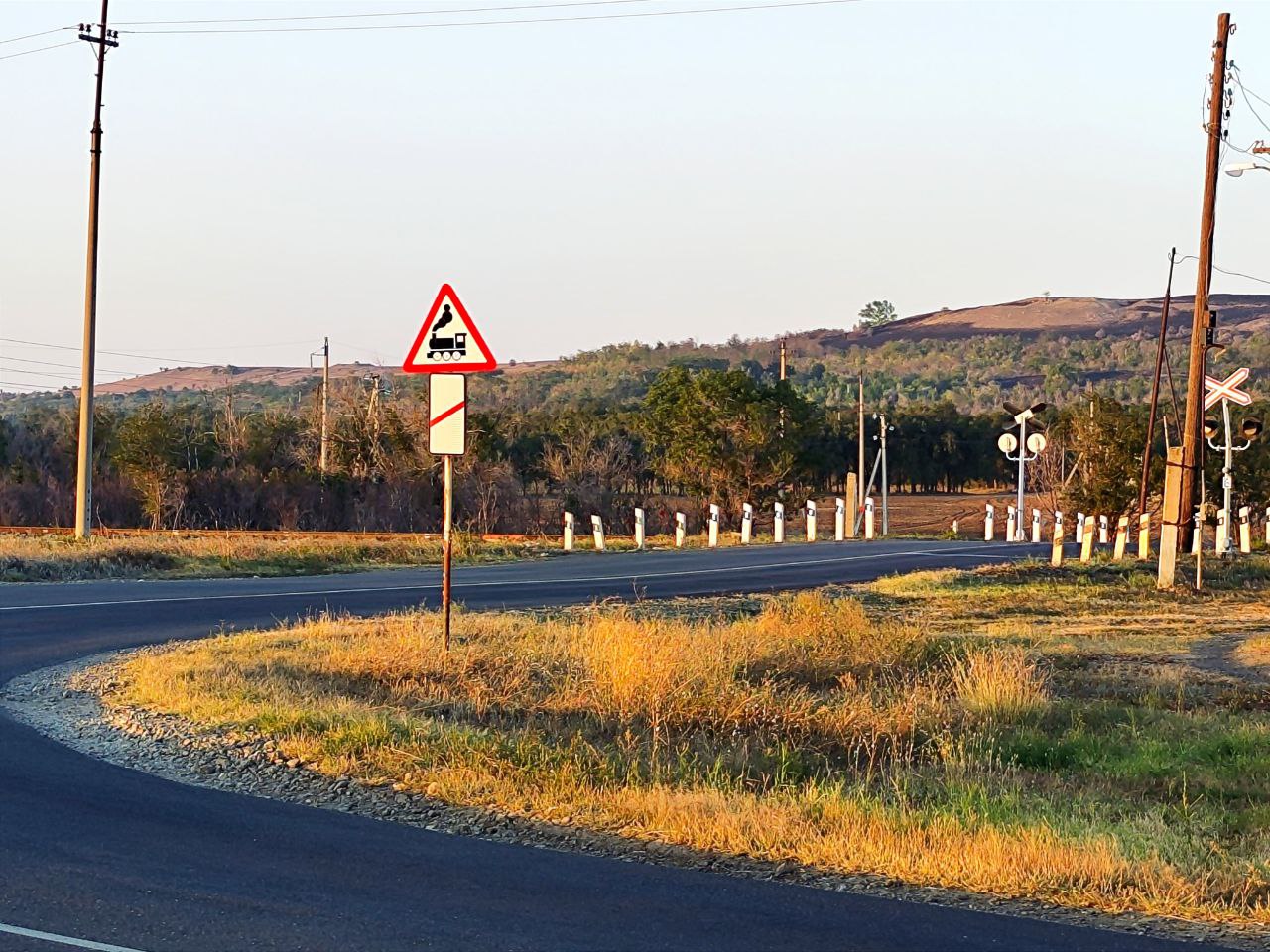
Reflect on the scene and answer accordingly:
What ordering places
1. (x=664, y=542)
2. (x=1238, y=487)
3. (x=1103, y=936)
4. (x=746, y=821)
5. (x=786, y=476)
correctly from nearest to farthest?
(x=1103, y=936) → (x=746, y=821) → (x=664, y=542) → (x=786, y=476) → (x=1238, y=487)

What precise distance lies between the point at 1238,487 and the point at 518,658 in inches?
1860

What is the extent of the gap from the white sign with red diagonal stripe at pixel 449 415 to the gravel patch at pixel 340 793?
3391 millimetres

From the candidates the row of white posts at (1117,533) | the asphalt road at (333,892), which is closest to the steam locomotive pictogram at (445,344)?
the asphalt road at (333,892)

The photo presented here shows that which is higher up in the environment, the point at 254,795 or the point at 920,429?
the point at 920,429

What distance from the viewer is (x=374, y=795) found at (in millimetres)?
9180

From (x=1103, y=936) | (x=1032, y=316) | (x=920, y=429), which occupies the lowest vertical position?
(x=1103, y=936)

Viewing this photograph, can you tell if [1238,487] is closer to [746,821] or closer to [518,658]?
[518,658]

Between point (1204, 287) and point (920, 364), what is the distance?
13951cm

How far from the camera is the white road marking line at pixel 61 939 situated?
6.14 meters

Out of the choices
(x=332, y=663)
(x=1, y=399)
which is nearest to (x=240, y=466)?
(x=332, y=663)

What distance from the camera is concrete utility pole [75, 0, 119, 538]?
97.7 feet

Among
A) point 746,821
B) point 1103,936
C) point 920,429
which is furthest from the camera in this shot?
point 920,429

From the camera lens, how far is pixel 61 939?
6.25 m

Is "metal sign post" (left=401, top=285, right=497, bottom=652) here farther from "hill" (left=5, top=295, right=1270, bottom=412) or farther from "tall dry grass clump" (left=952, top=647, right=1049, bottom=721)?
"hill" (left=5, top=295, right=1270, bottom=412)
